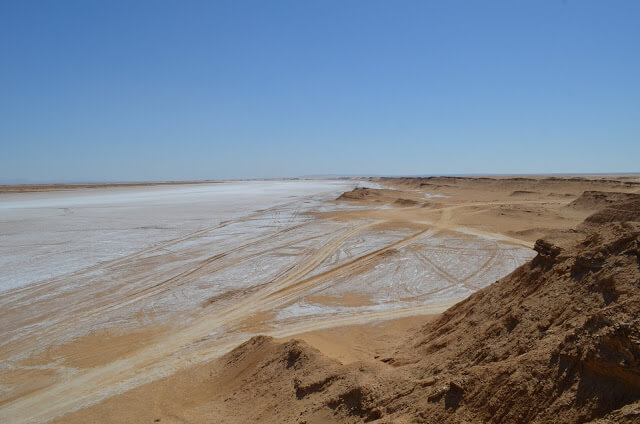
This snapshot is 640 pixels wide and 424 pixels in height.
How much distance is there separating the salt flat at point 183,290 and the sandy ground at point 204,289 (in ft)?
0.17

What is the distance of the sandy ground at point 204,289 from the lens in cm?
775

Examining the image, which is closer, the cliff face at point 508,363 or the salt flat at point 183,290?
the cliff face at point 508,363

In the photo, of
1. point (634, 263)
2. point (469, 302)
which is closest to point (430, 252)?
point (469, 302)

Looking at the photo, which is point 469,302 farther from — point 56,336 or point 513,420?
point 56,336

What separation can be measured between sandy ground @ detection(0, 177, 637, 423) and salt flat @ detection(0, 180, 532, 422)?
2.0 inches

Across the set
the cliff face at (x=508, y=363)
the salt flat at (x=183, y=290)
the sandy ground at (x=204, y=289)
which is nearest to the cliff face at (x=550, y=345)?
the cliff face at (x=508, y=363)

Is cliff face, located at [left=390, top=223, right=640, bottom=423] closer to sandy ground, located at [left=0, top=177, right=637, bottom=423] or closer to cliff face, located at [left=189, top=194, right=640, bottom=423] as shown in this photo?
cliff face, located at [left=189, top=194, right=640, bottom=423]

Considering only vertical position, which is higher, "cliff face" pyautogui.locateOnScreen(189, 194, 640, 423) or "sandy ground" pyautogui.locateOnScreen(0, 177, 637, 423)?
"cliff face" pyautogui.locateOnScreen(189, 194, 640, 423)

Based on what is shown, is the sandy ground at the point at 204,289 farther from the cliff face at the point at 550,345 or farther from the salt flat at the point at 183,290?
the cliff face at the point at 550,345

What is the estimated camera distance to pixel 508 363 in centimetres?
415

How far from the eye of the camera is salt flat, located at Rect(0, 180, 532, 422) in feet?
25.6

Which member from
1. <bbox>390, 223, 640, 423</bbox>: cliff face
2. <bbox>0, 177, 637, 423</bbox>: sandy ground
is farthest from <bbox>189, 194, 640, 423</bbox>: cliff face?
<bbox>0, 177, 637, 423</bbox>: sandy ground

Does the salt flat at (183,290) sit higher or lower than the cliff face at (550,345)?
lower

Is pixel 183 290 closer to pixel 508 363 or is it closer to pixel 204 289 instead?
pixel 204 289
